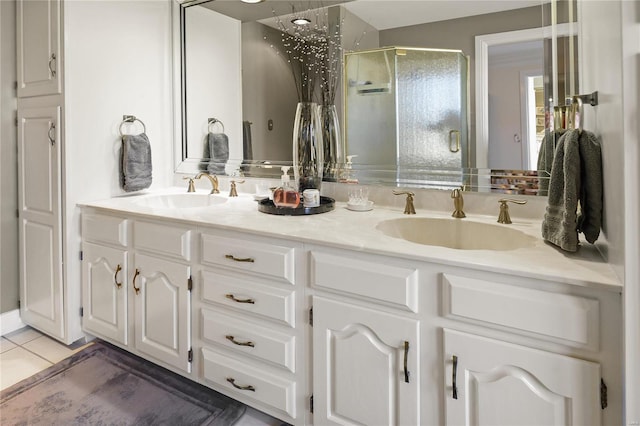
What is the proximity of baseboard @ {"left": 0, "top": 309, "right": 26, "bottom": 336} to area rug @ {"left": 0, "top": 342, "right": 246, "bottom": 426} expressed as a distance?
600 mm

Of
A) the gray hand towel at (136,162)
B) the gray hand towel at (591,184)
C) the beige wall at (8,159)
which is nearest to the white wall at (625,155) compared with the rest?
the gray hand towel at (591,184)

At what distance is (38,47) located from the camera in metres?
2.12

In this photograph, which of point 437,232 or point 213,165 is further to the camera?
point 213,165

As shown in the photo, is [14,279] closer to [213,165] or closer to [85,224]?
[85,224]

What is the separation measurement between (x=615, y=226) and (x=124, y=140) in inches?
88.9

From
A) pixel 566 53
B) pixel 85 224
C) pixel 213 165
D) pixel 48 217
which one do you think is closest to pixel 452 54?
pixel 566 53

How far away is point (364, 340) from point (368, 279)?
20 centimetres

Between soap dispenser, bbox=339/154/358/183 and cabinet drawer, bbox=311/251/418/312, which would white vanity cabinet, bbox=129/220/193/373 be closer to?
cabinet drawer, bbox=311/251/418/312

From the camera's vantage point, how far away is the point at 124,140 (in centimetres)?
225

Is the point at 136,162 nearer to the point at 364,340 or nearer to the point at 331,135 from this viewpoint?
the point at 331,135

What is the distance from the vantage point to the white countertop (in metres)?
0.97

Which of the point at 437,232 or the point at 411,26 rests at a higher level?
the point at 411,26

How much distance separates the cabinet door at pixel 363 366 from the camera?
1.18 meters

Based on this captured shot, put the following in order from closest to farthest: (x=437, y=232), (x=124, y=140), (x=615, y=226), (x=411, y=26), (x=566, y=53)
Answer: (x=615, y=226) < (x=566, y=53) < (x=437, y=232) < (x=411, y=26) < (x=124, y=140)
